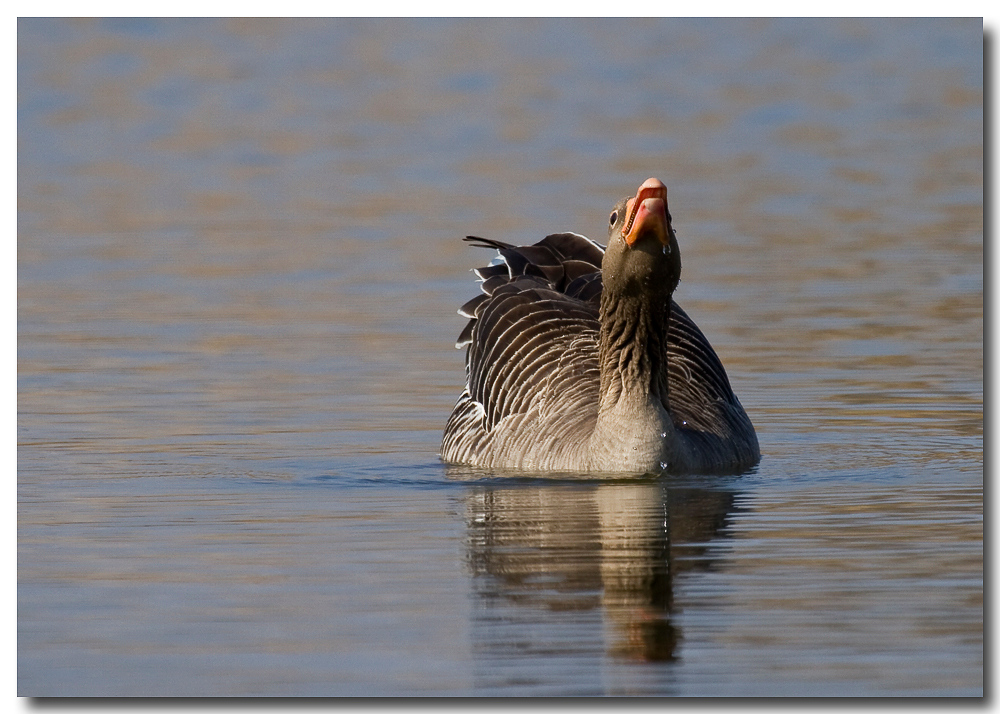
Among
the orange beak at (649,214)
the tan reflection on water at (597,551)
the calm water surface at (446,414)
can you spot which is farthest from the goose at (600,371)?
the tan reflection on water at (597,551)

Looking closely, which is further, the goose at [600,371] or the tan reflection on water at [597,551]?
the goose at [600,371]

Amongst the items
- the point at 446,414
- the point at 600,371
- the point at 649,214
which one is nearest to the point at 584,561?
the point at 649,214

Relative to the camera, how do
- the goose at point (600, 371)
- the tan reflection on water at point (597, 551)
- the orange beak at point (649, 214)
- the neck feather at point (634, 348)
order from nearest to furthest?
the tan reflection on water at point (597, 551) → the orange beak at point (649, 214) → the goose at point (600, 371) → the neck feather at point (634, 348)

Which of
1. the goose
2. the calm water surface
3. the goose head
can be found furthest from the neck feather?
the calm water surface

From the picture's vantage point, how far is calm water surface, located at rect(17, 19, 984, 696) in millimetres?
8750

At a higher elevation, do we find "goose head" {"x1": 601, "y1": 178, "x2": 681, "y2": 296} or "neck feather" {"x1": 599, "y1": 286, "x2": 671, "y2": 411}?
"goose head" {"x1": 601, "y1": 178, "x2": 681, "y2": 296}

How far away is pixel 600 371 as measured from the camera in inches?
536

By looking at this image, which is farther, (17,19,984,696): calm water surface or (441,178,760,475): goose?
(441,178,760,475): goose

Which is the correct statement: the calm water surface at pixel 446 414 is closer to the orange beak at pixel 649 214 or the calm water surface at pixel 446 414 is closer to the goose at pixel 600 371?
the goose at pixel 600 371

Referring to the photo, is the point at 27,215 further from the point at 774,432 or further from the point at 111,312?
the point at 774,432

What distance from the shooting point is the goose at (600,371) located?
42.3 feet

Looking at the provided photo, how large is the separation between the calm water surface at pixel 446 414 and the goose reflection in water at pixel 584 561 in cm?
3

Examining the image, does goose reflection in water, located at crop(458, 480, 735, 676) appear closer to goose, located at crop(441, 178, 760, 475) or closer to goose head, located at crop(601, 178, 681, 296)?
goose, located at crop(441, 178, 760, 475)

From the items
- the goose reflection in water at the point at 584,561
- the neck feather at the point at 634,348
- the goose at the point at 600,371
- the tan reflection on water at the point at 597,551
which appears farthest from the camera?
the neck feather at the point at 634,348
